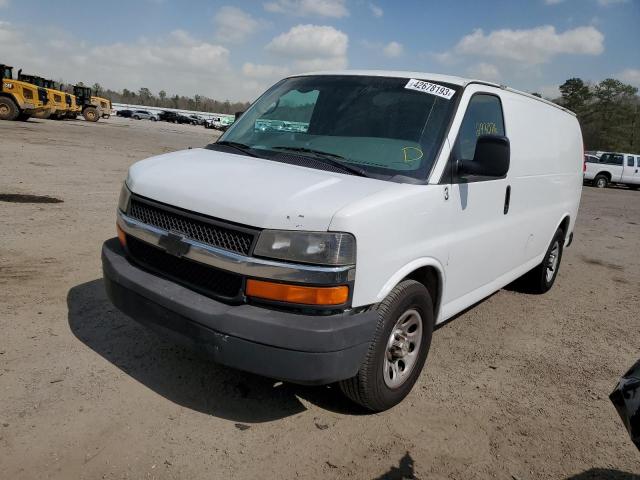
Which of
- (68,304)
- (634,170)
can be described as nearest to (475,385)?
(68,304)

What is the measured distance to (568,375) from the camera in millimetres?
4031

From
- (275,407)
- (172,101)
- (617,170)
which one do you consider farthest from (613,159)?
(172,101)

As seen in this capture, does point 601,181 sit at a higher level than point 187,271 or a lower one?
higher

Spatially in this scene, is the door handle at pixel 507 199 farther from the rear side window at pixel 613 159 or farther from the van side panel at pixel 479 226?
the rear side window at pixel 613 159

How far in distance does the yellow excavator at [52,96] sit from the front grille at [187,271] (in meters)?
30.6

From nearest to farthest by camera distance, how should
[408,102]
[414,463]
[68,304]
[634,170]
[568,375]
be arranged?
1. [414,463]
2. [408,102]
3. [568,375]
4. [68,304]
5. [634,170]

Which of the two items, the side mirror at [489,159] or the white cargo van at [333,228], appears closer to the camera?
the white cargo van at [333,228]

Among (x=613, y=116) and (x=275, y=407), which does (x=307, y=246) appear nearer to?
(x=275, y=407)

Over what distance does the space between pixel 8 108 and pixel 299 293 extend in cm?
2958

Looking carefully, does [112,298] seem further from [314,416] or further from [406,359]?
[406,359]

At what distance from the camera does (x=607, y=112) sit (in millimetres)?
55688

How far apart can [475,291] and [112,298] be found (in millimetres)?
2654

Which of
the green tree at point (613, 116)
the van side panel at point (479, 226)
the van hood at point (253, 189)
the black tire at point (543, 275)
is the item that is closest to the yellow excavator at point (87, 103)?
the black tire at point (543, 275)

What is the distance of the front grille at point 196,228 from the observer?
268cm
